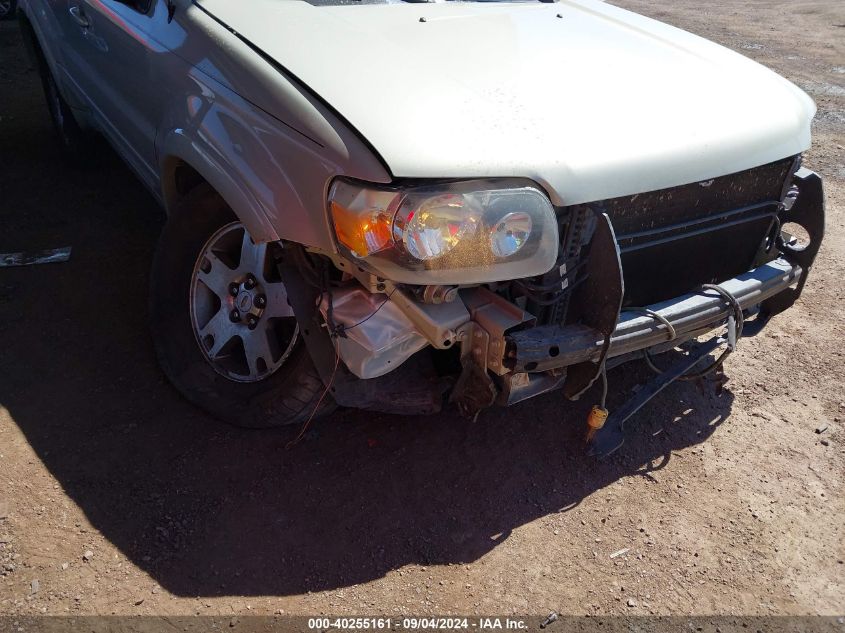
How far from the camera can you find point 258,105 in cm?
234

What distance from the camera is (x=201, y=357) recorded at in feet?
9.66

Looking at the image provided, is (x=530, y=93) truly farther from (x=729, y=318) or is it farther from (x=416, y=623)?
(x=416, y=623)

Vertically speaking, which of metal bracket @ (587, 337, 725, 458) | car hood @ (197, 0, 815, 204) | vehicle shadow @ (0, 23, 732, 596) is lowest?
vehicle shadow @ (0, 23, 732, 596)

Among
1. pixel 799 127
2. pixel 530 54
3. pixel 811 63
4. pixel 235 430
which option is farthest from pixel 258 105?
pixel 811 63

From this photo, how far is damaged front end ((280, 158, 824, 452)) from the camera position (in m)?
2.07

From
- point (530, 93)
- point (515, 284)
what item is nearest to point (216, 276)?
point (515, 284)

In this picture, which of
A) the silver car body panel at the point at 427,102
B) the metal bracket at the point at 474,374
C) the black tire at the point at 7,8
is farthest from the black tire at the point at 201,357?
the black tire at the point at 7,8

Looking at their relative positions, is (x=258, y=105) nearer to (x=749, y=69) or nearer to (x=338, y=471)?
(x=338, y=471)

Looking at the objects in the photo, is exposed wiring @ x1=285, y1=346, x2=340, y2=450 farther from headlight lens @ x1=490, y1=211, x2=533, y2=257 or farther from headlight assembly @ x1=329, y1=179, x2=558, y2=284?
headlight lens @ x1=490, y1=211, x2=533, y2=257

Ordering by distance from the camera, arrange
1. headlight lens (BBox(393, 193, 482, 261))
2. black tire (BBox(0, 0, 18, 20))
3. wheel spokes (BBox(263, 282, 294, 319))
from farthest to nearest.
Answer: black tire (BBox(0, 0, 18, 20))
wheel spokes (BBox(263, 282, 294, 319))
headlight lens (BBox(393, 193, 482, 261))

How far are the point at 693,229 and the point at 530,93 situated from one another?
0.79 m

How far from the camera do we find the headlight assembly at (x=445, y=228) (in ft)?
6.68

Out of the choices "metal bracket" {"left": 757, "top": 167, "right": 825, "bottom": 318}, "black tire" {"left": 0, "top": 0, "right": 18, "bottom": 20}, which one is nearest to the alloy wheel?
"metal bracket" {"left": 757, "top": 167, "right": 825, "bottom": 318}

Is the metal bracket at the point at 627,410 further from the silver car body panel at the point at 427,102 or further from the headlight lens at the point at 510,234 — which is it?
the headlight lens at the point at 510,234
